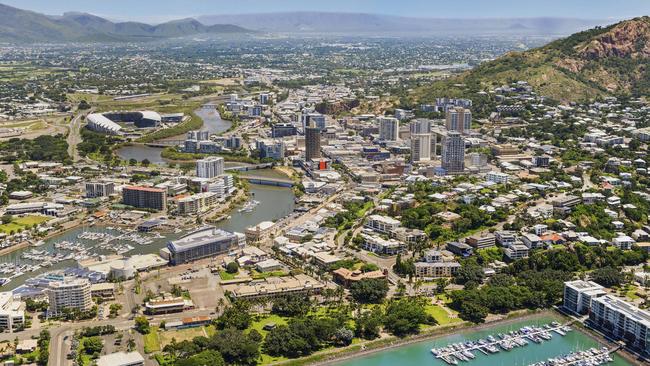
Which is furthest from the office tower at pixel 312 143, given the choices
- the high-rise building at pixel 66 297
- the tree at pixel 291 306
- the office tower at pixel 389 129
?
the high-rise building at pixel 66 297

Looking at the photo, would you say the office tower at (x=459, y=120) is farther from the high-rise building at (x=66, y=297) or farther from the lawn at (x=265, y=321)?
the high-rise building at (x=66, y=297)

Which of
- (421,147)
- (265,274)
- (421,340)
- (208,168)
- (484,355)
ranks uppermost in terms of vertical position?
(421,147)

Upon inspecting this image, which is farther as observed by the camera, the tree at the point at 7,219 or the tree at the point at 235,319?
the tree at the point at 7,219

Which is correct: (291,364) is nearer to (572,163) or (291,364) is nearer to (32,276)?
(32,276)

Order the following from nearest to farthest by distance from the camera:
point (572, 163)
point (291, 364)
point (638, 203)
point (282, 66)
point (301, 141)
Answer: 1. point (291, 364)
2. point (638, 203)
3. point (572, 163)
4. point (301, 141)
5. point (282, 66)

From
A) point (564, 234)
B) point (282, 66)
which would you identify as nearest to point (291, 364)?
point (564, 234)

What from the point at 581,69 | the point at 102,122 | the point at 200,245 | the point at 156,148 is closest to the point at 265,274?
the point at 200,245

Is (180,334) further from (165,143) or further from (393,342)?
(165,143)
